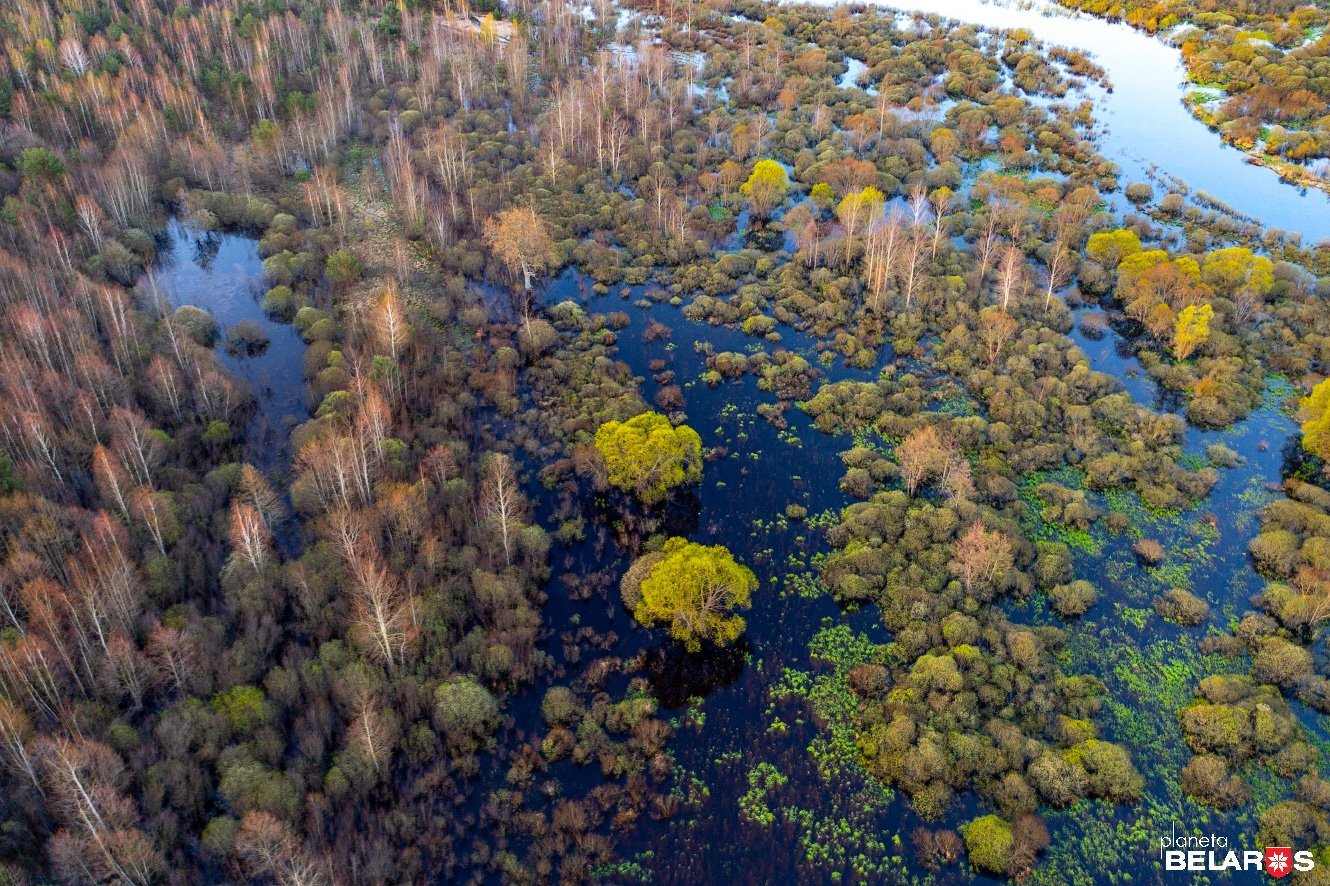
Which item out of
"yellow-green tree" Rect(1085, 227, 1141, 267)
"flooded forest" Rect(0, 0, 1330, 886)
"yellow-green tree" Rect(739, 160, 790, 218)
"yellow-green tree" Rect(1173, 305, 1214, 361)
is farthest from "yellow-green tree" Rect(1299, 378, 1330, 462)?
"yellow-green tree" Rect(739, 160, 790, 218)

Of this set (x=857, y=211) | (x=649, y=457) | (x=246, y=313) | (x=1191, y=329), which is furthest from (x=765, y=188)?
(x=246, y=313)

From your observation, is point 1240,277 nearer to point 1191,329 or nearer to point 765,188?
point 1191,329

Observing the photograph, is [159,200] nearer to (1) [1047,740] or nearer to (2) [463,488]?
(2) [463,488]

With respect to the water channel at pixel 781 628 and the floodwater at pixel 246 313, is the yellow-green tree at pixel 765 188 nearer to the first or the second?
the water channel at pixel 781 628

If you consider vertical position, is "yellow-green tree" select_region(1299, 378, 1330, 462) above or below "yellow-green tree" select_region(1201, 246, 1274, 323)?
below

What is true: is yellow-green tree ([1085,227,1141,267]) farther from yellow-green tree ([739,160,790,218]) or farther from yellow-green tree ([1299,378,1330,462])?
yellow-green tree ([739,160,790,218])
